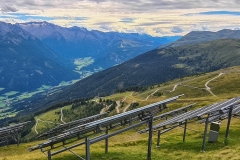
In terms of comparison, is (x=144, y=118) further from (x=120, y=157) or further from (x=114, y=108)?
(x=114, y=108)

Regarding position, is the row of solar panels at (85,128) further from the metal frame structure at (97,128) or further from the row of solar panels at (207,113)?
the row of solar panels at (207,113)

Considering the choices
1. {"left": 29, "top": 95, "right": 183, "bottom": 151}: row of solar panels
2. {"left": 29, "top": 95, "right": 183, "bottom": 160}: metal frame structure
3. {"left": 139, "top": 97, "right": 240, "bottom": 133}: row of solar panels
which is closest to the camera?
{"left": 29, "top": 95, "right": 183, "bottom": 151}: row of solar panels

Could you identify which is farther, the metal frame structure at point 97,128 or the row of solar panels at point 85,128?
the metal frame structure at point 97,128

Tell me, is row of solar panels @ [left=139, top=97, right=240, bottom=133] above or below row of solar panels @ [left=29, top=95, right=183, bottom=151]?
below

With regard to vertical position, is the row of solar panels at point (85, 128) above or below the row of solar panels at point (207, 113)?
above

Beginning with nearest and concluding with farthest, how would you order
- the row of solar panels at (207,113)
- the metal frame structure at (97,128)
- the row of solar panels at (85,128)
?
the row of solar panels at (85,128) → the metal frame structure at (97,128) → the row of solar panels at (207,113)

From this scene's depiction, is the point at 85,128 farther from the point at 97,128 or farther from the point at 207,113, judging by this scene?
the point at 207,113

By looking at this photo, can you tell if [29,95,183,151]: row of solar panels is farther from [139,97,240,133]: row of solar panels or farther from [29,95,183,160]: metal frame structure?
[139,97,240,133]: row of solar panels

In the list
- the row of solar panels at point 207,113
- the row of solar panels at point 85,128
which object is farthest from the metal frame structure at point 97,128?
the row of solar panels at point 207,113

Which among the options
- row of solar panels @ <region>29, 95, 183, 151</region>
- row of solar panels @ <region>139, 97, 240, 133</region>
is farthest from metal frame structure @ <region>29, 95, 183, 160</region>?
row of solar panels @ <region>139, 97, 240, 133</region>

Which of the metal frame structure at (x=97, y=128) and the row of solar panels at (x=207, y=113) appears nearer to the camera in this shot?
the metal frame structure at (x=97, y=128)

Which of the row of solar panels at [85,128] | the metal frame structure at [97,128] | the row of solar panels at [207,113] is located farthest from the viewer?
the row of solar panels at [207,113]

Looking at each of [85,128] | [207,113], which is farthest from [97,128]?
[207,113]

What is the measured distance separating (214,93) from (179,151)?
14555cm
